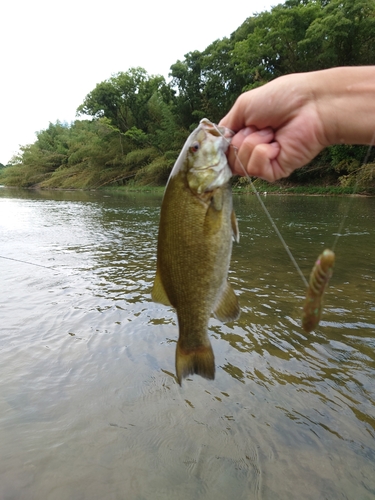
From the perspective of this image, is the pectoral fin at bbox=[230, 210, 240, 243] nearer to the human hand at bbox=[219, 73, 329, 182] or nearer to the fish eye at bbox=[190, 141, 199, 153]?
the human hand at bbox=[219, 73, 329, 182]

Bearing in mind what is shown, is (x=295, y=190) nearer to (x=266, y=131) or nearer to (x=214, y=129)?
(x=266, y=131)

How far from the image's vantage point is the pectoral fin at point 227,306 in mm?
2268

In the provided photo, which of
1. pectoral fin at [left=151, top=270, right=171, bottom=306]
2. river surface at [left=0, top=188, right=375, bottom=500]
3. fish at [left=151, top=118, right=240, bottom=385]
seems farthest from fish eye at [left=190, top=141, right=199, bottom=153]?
river surface at [left=0, top=188, right=375, bottom=500]

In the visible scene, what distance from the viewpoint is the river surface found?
298 centimetres

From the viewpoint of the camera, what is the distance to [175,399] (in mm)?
3979

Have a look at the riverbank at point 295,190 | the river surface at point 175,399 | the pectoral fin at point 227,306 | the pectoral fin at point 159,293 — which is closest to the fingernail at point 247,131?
the pectoral fin at point 227,306

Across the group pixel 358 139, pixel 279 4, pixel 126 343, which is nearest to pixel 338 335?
pixel 126 343

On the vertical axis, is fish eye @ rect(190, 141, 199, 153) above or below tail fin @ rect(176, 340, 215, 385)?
above

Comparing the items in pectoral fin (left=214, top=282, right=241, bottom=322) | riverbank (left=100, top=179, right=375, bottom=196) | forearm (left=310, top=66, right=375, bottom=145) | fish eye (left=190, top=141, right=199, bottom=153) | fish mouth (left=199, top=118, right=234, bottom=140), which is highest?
forearm (left=310, top=66, right=375, bottom=145)

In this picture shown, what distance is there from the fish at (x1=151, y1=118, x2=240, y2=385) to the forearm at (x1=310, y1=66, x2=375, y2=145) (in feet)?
1.87

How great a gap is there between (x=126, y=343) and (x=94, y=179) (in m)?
54.6

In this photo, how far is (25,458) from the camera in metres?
3.15

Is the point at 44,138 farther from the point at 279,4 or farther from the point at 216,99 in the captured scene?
the point at 279,4

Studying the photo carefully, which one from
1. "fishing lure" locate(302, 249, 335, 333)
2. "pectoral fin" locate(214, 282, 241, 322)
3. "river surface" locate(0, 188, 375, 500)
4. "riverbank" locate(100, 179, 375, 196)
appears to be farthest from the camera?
"riverbank" locate(100, 179, 375, 196)
